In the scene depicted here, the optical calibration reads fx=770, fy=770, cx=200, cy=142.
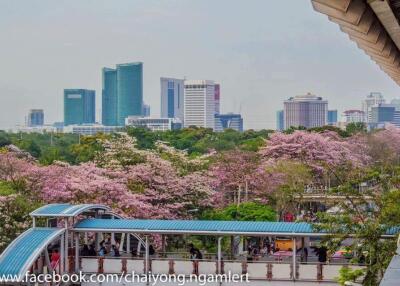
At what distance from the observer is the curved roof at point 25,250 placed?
16.0 meters

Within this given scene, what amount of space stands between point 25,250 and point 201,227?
175 inches

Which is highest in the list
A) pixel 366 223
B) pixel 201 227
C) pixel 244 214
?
pixel 366 223

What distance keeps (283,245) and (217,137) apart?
52091 millimetres

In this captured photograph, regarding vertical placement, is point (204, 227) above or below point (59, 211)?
below

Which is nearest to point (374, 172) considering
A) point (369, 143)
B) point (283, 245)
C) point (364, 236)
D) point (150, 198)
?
point (364, 236)

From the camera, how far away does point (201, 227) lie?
19.0 metres

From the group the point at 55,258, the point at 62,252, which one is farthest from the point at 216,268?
the point at 55,258

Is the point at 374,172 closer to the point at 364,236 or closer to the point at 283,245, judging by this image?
the point at 364,236

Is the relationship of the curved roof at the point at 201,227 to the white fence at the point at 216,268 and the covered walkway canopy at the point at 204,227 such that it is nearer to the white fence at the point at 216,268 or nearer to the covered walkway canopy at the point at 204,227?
the covered walkway canopy at the point at 204,227

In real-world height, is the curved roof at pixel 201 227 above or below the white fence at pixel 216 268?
above

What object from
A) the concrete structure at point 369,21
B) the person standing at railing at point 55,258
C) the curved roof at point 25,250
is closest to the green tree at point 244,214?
the person standing at railing at point 55,258

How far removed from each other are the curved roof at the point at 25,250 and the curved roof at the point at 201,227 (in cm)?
139

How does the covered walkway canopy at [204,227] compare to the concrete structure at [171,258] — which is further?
the covered walkway canopy at [204,227]

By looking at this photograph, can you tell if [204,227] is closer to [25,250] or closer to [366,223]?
[25,250]
